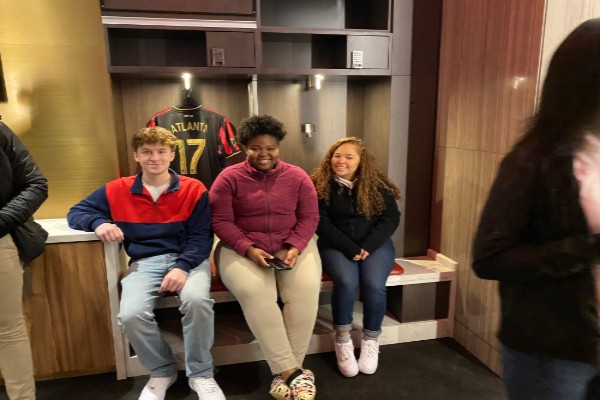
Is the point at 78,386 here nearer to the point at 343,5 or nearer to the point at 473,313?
the point at 473,313

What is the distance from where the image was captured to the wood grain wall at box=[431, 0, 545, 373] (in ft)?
6.41

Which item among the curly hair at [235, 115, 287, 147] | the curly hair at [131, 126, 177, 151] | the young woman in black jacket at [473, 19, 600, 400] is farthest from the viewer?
the curly hair at [235, 115, 287, 147]

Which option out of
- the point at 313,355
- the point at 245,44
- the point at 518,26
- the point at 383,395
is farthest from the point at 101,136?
the point at 518,26

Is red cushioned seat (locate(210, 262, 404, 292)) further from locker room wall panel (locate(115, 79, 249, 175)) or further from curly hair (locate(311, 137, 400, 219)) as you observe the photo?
locker room wall panel (locate(115, 79, 249, 175))

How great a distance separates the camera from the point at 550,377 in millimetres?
828

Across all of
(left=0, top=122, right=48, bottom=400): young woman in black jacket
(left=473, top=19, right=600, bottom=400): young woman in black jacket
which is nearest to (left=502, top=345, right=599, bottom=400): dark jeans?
(left=473, top=19, right=600, bottom=400): young woman in black jacket

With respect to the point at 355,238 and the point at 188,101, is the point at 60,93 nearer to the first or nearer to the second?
the point at 188,101

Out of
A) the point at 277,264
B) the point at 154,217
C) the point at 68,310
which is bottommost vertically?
the point at 68,310

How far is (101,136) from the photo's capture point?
2.43 m

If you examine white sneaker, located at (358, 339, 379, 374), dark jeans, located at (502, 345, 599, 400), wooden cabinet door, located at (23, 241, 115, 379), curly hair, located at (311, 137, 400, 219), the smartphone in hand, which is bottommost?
white sneaker, located at (358, 339, 379, 374)

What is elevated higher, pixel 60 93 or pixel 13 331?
pixel 60 93

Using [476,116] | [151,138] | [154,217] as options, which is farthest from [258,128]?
[476,116]

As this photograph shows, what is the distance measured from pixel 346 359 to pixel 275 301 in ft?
1.68

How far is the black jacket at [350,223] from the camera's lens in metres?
2.30
